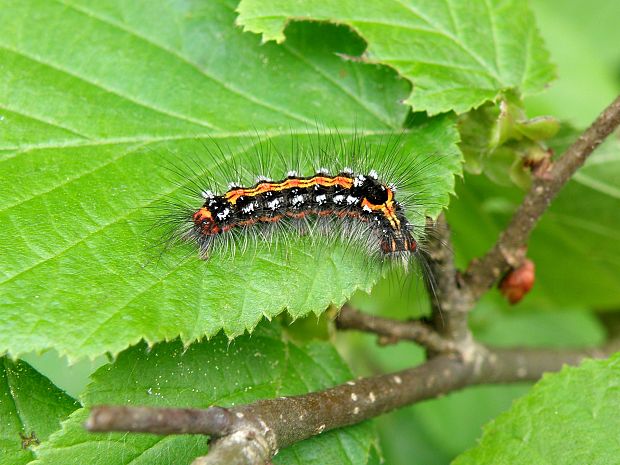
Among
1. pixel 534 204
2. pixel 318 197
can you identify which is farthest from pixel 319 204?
pixel 534 204

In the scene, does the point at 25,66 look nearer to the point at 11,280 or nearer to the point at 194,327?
the point at 11,280

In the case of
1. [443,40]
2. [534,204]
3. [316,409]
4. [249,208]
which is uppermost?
[443,40]

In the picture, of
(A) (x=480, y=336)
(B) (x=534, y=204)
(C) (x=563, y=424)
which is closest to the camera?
(C) (x=563, y=424)

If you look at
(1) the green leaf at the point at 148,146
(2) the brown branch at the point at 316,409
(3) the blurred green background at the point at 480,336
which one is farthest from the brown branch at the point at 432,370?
(3) the blurred green background at the point at 480,336

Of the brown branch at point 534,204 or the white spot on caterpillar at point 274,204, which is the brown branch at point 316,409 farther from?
the white spot on caterpillar at point 274,204

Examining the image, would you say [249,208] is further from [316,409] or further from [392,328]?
[316,409]

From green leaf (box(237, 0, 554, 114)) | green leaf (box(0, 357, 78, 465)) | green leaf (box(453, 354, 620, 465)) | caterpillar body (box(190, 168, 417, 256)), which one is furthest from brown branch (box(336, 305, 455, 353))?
green leaf (box(0, 357, 78, 465))

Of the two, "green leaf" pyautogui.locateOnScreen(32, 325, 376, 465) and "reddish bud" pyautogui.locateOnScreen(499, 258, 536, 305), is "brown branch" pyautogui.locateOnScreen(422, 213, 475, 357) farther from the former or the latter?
"green leaf" pyautogui.locateOnScreen(32, 325, 376, 465)
